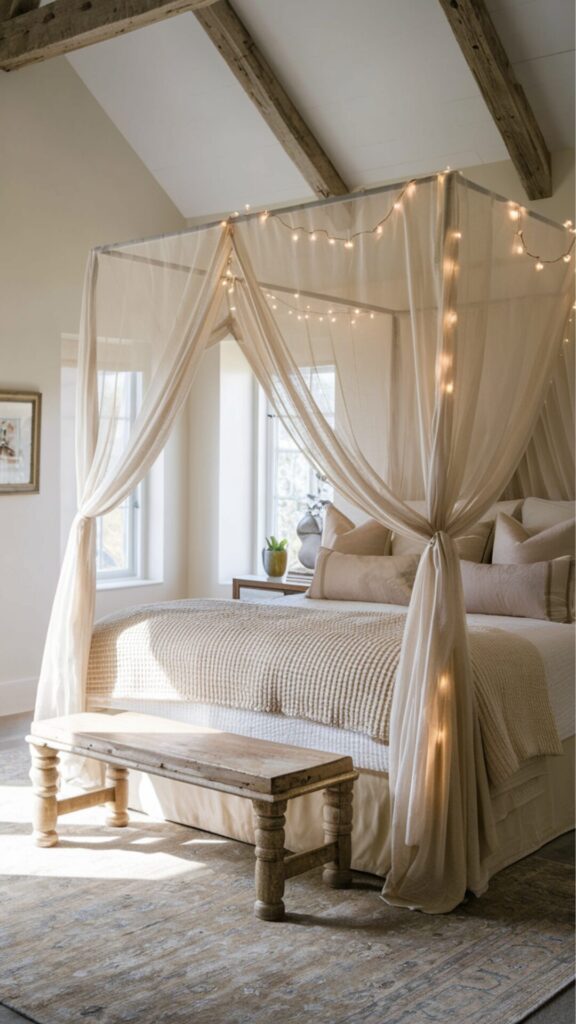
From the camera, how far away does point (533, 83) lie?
509 cm

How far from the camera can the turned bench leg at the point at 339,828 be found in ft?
11.2

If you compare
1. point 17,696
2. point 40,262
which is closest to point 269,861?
point 17,696

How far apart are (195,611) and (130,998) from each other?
6.02ft

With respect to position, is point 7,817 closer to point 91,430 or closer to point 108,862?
point 108,862

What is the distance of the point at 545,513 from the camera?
484 centimetres

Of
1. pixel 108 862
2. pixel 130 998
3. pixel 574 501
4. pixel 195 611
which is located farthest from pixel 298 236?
pixel 130 998

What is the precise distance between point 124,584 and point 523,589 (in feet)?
10.0

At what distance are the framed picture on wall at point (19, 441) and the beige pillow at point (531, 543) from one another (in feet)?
8.56

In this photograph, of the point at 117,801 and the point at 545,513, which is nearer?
the point at 117,801

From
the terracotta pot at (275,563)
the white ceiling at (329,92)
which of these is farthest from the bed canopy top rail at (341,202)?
the terracotta pot at (275,563)

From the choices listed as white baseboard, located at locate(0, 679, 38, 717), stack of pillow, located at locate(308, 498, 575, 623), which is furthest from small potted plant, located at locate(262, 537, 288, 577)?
white baseboard, located at locate(0, 679, 38, 717)

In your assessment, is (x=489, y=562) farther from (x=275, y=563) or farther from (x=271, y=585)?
(x=275, y=563)

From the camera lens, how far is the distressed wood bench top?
3197 mm

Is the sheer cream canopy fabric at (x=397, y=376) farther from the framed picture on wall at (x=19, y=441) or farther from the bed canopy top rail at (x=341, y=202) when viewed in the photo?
the framed picture on wall at (x=19, y=441)
